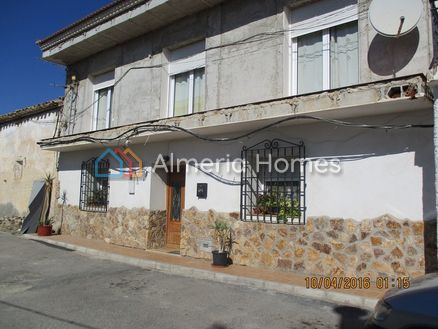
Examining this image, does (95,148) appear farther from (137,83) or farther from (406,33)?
(406,33)

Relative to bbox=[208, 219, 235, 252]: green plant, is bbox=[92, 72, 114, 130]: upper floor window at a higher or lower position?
higher

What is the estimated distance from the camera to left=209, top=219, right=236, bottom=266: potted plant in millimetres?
7973

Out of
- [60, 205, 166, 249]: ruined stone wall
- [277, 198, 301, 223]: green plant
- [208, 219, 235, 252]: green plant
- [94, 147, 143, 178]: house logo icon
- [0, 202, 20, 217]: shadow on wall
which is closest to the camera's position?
[277, 198, 301, 223]: green plant

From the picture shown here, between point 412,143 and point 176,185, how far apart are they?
6.06 m

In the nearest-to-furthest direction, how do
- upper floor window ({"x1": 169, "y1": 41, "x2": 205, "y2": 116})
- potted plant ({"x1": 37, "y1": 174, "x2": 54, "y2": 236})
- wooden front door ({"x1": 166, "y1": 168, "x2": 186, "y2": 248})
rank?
1. upper floor window ({"x1": 169, "y1": 41, "x2": 205, "y2": 116})
2. wooden front door ({"x1": 166, "y1": 168, "x2": 186, "y2": 248})
3. potted plant ({"x1": 37, "y1": 174, "x2": 54, "y2": 236})

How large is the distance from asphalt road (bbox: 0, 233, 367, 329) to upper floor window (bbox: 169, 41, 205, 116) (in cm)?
428

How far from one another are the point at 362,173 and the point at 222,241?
3277 millimetres

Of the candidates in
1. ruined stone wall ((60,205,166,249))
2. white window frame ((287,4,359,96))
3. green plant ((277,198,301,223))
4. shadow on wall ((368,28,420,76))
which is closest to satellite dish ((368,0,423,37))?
shadow on wall ((368,28,420,76))

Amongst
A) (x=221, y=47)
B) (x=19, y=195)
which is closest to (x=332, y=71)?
(x=221, y=47)

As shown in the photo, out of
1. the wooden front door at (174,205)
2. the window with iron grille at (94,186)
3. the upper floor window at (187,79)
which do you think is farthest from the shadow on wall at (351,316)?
the window with iron grille at (94,186)

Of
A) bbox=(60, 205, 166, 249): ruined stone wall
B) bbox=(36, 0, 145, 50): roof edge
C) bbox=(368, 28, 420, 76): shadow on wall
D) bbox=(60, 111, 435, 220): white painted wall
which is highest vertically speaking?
→ bbox=(36, 0, 145, 50): roof edge

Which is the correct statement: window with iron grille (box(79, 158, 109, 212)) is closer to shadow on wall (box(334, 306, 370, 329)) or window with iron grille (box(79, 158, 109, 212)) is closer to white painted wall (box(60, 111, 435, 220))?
white painted wall (box(60, 111, 435, 220))

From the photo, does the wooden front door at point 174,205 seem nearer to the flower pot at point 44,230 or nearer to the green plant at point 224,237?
the green plant at point 224,237

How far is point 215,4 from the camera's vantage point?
9.18 m
